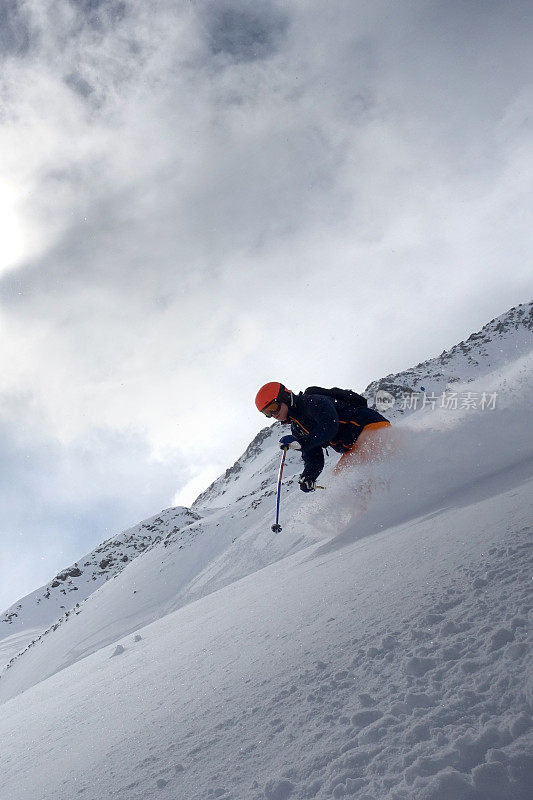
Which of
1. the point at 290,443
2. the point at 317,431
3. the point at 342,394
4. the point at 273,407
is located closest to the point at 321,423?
the point at 317,431

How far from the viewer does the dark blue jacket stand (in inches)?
274

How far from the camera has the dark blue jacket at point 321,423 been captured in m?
6.96

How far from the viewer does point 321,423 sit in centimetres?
697

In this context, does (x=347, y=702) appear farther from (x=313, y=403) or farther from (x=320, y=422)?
(x=313, y=403)

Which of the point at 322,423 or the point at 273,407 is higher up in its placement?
the point at 273,407

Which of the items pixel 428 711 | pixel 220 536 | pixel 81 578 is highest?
pixel 81 578

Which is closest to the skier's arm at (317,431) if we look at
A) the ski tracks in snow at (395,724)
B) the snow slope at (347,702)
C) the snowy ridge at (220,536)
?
the snowy ridge at (220,536)

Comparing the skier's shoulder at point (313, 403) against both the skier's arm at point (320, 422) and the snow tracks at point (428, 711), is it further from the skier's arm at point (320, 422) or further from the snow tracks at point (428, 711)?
the snow tracks at point (428, 711)

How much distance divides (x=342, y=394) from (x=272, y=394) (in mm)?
1257

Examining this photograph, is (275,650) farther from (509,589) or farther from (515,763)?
(515,763)

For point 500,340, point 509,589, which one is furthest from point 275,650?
point 500,340

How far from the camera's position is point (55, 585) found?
42000 millimetres

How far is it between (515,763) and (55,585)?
159ft

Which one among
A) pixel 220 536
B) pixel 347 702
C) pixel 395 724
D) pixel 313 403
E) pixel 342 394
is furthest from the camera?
pixel 220 536
